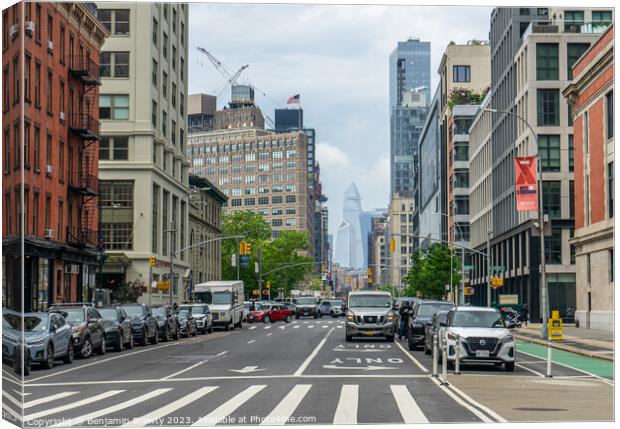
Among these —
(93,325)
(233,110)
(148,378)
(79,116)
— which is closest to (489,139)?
(233,110)

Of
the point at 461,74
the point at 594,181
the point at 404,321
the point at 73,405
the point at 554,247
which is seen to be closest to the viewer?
the point at 73,405

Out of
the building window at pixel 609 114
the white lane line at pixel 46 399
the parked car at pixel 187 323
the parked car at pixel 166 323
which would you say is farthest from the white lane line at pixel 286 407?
the building window at pixel 609 114

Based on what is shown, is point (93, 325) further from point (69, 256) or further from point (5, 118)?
point (69, 256)

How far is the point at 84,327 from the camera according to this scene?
33.6 m

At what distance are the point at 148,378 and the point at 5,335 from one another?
5.21 metres

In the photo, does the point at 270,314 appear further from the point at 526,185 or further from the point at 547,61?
the point at 526,185

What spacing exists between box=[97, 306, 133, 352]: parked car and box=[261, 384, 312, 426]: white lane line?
691 inches

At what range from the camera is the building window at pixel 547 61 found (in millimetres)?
76875

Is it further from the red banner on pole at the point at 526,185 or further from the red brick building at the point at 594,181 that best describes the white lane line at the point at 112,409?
the red brick building at the point at 594,181

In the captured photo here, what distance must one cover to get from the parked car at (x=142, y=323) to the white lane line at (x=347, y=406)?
22.0m

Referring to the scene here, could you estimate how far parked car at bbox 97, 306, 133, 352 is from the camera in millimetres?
37969

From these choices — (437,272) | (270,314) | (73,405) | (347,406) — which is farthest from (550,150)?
(73,405)

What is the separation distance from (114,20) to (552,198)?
119 feet

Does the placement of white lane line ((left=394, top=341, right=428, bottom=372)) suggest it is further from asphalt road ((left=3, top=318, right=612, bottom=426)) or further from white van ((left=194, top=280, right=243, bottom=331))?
white van ((left=194, top=280, right=243, bottom=331))
